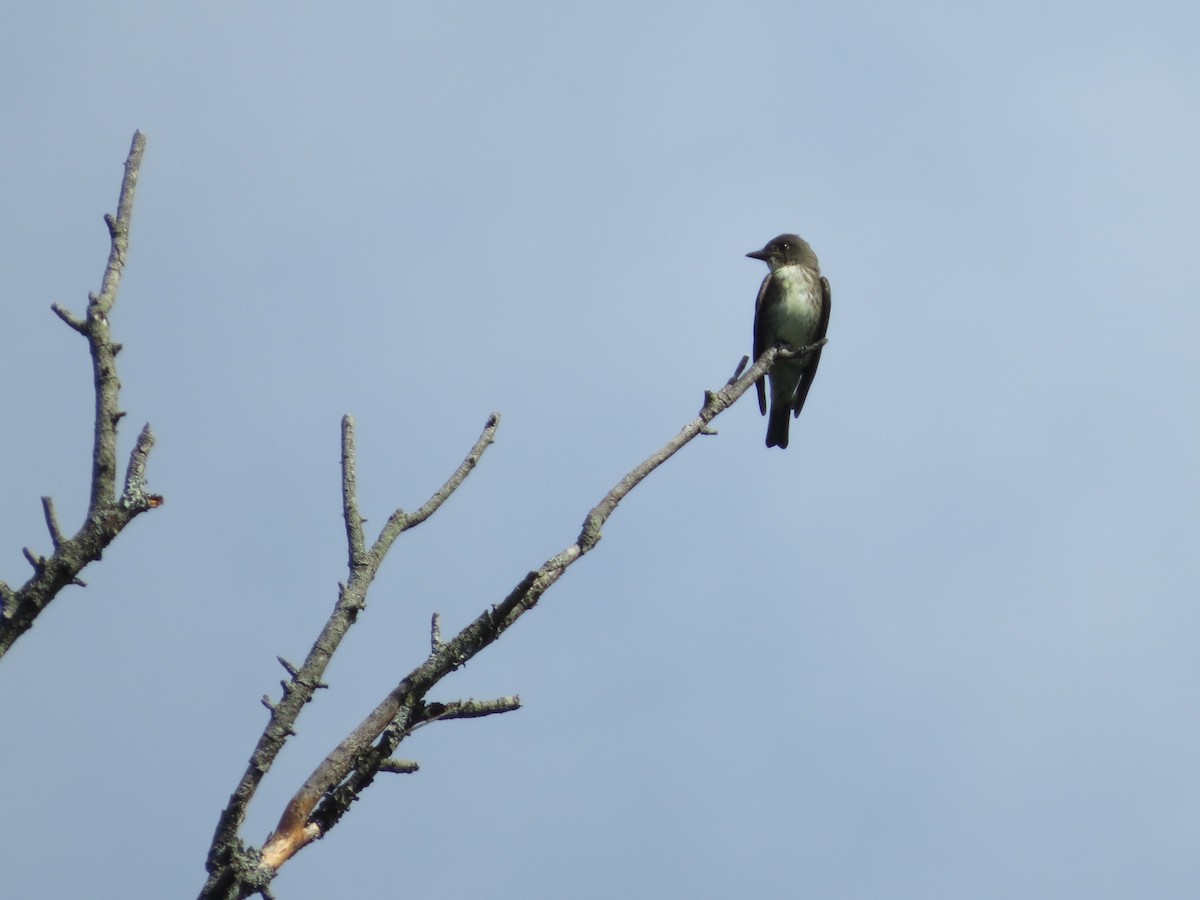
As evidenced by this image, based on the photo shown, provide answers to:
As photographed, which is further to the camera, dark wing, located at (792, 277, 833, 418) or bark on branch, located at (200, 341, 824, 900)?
dark wing, located at (792, 277, 833, 418)

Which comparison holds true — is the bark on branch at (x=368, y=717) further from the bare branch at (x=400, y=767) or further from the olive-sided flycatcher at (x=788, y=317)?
the olive-sided flycatcher at (x=788, y=317)

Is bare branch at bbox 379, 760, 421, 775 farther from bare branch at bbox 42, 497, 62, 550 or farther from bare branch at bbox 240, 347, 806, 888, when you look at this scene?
bare branch at bbox 42, 497, 62, 550

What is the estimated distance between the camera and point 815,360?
1328 centimetres

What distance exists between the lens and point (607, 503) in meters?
4.46

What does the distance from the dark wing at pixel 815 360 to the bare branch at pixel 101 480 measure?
9.10m

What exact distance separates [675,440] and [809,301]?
27.5 ft

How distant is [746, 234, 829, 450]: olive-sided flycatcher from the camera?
42.0 feet

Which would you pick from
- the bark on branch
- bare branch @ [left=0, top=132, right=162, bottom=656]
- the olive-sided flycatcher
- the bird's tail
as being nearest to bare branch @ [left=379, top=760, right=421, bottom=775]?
the bark on branch

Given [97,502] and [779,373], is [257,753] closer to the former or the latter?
[97,502]

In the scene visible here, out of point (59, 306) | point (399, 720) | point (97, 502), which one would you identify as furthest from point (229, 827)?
point (59, 306)

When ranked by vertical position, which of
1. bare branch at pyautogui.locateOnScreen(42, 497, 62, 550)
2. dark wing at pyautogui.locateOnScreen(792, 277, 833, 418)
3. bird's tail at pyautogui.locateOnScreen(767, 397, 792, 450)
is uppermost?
dark wing at pyautogui.locateOnScreen(792, 277, 833, 418)

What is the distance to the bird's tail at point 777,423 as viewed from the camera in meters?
13.6

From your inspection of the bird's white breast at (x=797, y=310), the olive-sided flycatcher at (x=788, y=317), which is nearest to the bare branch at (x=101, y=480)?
the olive-sided flycatcher at (x=788, y=317)

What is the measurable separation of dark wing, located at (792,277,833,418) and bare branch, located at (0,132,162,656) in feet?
29.9
